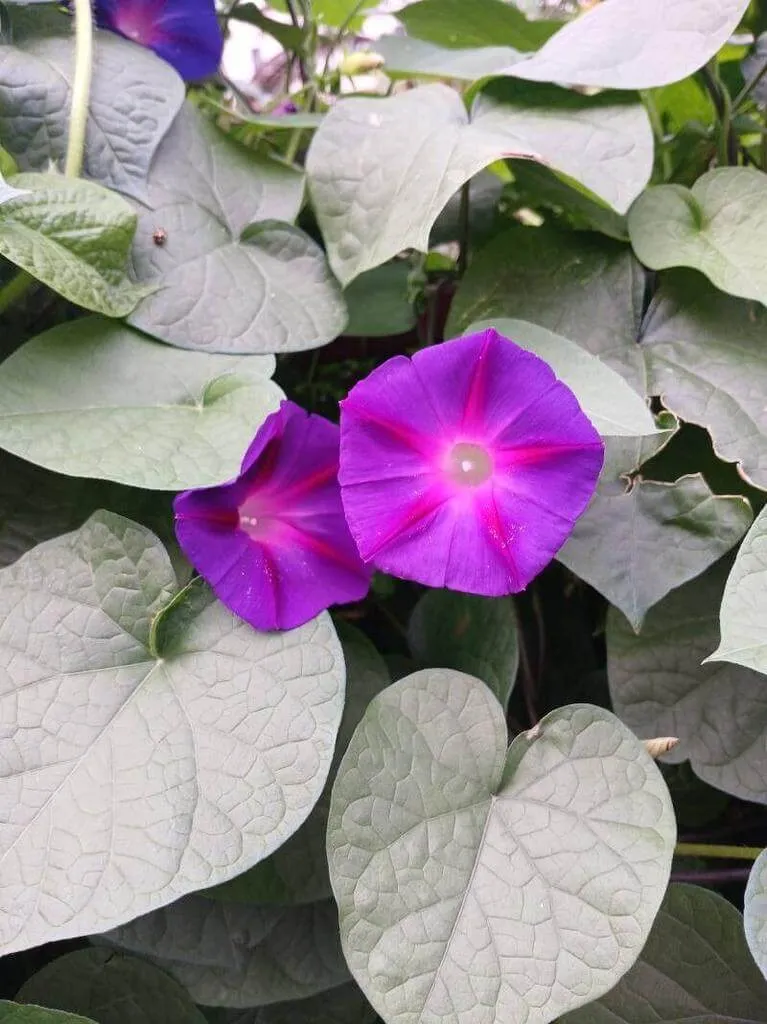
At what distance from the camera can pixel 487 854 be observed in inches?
18.9

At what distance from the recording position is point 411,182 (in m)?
0.59

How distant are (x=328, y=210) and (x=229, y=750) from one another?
1.29ft

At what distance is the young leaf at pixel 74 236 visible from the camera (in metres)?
0.52

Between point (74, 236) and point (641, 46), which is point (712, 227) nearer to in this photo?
point (641, 46)

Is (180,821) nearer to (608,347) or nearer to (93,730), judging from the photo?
(93,730)

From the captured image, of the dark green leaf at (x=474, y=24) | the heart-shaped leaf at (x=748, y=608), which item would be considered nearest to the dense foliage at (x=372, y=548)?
the heart-shaped leaf at (x=748, y=608)

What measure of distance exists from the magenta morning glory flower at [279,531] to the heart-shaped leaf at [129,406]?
0.06 feet

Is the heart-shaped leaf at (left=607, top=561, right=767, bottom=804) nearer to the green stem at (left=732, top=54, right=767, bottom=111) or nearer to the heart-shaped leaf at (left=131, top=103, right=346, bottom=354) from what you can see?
the heart-shaped leaf at (left=131, top=103, right=346, bottom=354)

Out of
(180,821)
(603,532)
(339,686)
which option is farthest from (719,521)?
(180,821)

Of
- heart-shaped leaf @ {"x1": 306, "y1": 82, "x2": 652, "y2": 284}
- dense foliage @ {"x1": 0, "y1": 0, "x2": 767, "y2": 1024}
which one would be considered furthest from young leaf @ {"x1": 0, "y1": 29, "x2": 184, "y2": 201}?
heart-shaped leaf @ {"x1": 306, "y1": 82, "x2": 652, "y2": 284}

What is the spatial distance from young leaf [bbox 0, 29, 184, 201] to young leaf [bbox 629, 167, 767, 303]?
371mm

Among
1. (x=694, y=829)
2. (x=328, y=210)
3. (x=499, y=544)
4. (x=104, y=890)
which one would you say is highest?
(x=328, y=210)

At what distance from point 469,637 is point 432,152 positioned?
1.17 feet

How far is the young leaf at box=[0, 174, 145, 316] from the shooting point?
524 millimetres
